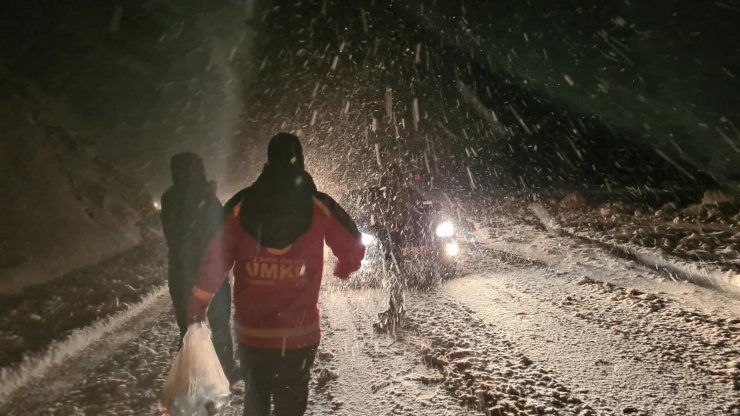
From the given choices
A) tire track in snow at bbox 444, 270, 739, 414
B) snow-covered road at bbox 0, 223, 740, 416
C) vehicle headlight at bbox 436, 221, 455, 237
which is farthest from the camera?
vehicle headlight at bbox 436, 221, 455, 237

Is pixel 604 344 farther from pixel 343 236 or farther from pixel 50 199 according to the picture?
pixel 50 199

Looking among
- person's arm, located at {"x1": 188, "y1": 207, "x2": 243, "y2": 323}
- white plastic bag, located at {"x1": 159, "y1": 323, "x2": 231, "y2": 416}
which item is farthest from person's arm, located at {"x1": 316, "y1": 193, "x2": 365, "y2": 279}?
white plastic bag, located at {"x1": 159, "y1": 323, "x2": 231, "y2": 416}

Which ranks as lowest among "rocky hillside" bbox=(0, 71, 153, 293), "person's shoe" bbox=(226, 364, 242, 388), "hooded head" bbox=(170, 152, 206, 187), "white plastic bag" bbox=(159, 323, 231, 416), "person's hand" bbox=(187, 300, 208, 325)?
"rocky hillside" bbox=(0, 71, 153, 293)

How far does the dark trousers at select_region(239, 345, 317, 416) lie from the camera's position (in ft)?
7.92

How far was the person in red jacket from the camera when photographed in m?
2.27

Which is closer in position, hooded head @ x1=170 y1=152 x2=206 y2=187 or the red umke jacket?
the red umke jacket

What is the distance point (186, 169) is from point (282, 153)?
1.77m

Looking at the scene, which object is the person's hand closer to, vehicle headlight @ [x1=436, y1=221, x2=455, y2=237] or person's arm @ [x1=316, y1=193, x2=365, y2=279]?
person's arm @ [x1=316, y1=193, x2=365, y2=279]

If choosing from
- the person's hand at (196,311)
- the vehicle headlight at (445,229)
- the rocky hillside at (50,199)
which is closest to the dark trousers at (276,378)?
the person's hand at (196,311)

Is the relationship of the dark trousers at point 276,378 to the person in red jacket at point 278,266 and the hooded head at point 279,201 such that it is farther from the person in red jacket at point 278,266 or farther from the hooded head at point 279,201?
the hooded head at point 279,201

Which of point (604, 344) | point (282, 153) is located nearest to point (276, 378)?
point (282, 153)

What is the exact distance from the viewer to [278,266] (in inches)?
91.2

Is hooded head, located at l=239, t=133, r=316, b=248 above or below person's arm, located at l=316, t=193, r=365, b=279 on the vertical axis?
above

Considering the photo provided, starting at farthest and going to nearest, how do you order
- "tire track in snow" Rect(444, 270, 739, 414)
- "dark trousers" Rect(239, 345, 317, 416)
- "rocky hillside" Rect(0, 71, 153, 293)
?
1. "rocky hillside" Rect(0, 71, 153, 293)
2. "tire track in snow" Rect(444, 270, 739, 414)
3. "dark trousers" Rect(239, 345, 317, 416)
